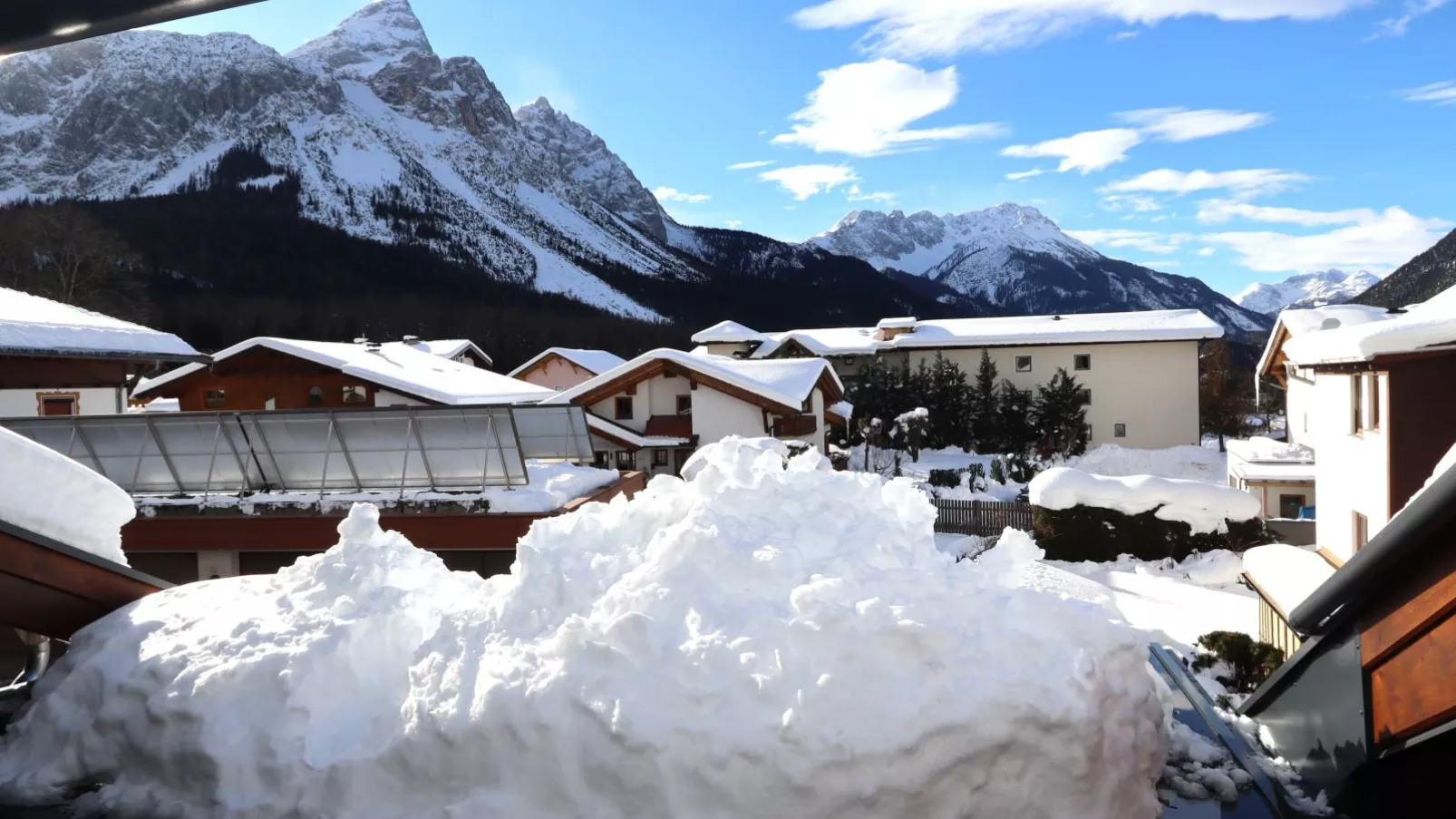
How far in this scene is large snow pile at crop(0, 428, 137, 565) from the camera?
12.5 ft

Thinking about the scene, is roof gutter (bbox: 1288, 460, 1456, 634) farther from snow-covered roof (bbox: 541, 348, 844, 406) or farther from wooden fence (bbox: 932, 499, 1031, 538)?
snow-covered roof (bbox: 541, 348, 844, 406)

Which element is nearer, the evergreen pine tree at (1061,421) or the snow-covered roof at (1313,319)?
the snow-covered roof at (1313,319)

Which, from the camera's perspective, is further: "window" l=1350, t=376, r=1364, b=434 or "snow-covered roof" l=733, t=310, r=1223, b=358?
"snow-covered roof" l=733, t=310, r=1223, b=358

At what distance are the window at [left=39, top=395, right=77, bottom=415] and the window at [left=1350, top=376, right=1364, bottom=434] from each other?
20237 mm

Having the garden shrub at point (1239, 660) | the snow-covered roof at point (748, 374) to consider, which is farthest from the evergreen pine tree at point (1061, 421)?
the garden shrub at point (1239, 660)

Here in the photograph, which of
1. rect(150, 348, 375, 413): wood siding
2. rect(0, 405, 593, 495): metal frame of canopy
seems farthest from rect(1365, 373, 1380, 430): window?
rect(150, 348, 375, 413): wood siding

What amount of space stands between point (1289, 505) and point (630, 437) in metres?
16.9

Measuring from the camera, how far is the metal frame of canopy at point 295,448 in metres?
12.2

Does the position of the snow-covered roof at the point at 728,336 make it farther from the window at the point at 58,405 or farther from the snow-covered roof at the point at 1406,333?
the snow-covered roof at the point at 1406,333

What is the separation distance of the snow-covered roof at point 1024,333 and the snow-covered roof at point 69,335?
28.9 meters

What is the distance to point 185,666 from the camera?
3.31m

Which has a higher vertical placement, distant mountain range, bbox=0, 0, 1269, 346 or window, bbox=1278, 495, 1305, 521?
distant mountain range, bbox=0, 0, 1269, 346

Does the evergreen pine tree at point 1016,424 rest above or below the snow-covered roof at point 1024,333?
below

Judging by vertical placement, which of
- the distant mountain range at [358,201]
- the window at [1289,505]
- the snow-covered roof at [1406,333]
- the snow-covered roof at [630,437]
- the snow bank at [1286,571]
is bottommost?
the window at [1289,505]
